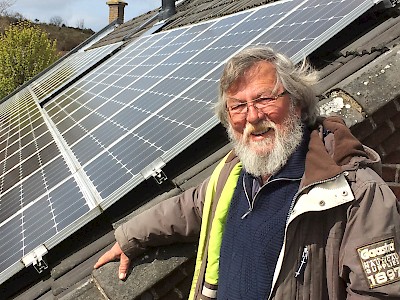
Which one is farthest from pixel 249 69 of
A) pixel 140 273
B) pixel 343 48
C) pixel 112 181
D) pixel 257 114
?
pixel 343 48

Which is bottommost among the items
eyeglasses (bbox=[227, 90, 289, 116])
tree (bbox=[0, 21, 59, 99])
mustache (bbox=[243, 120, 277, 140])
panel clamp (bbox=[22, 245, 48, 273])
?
tree (bbox=[0, 21, 59, 99])

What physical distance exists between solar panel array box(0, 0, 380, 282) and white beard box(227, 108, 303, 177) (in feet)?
3.70

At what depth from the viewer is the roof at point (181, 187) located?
2758 mm

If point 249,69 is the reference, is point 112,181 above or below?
below

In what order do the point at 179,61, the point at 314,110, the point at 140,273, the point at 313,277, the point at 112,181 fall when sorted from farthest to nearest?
the point at 179,61 → the point at 112,181 → the point at 140,273 → the point at 314,110 → the point at 313,277

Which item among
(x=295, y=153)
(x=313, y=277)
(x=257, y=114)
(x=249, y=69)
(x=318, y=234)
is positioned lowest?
(x=313, y=277)

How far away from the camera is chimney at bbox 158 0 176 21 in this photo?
39.5ft

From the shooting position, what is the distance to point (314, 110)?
2404 mm

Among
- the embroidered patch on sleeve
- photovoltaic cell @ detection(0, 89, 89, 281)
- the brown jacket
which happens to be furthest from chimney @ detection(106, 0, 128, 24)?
Answer: the embroidered patch on sleeve

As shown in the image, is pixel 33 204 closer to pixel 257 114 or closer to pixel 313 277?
pixel 257 114

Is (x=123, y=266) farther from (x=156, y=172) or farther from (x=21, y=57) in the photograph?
(x=21, y=57)

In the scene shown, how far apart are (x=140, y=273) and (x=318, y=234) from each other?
120cm

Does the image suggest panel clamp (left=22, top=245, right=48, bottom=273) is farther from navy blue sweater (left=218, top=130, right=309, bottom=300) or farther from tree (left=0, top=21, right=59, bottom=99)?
tree (left=0, top=21, right=59, bottom=99)

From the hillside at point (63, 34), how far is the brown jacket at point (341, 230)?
51.9m
